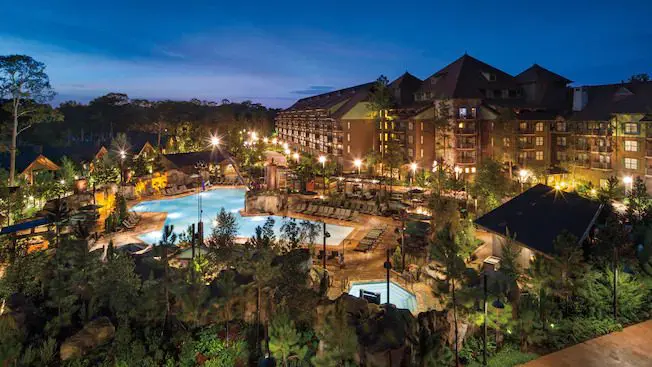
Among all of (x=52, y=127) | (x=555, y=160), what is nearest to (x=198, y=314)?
(x=555, y=160)

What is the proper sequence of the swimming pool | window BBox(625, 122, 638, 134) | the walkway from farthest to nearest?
window BBox(625, 122, 638, 134) → the swimming pool → the walkway

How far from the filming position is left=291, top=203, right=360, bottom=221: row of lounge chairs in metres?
33.6

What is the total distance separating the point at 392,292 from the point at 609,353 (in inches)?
346

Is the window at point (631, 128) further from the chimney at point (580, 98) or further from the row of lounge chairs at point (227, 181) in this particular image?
the row of lounge chairs at point (227, 181)

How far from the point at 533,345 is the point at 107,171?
41.8m

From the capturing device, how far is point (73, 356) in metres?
12.7

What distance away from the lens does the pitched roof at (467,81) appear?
47.4m

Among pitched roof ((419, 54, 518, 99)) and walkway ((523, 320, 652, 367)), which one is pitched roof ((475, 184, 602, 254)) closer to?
walkway ((523, 320, 652, 367))

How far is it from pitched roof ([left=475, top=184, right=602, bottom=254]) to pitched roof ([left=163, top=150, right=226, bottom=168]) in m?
38.0

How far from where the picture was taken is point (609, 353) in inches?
508

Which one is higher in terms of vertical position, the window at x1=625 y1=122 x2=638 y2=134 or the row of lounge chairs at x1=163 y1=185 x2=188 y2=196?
the window at x1=625 y1=122 x2=638 y2=134

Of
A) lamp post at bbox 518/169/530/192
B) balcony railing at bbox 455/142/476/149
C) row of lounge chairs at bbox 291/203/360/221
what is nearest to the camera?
row of lounge chairs at bbox 291/203/360/221

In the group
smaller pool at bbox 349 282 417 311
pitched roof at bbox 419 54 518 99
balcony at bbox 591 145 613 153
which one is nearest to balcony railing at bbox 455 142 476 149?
pitched roof at bbox 419 54 518 99

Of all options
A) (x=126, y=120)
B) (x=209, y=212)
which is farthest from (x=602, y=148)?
(x=126, y=120)
